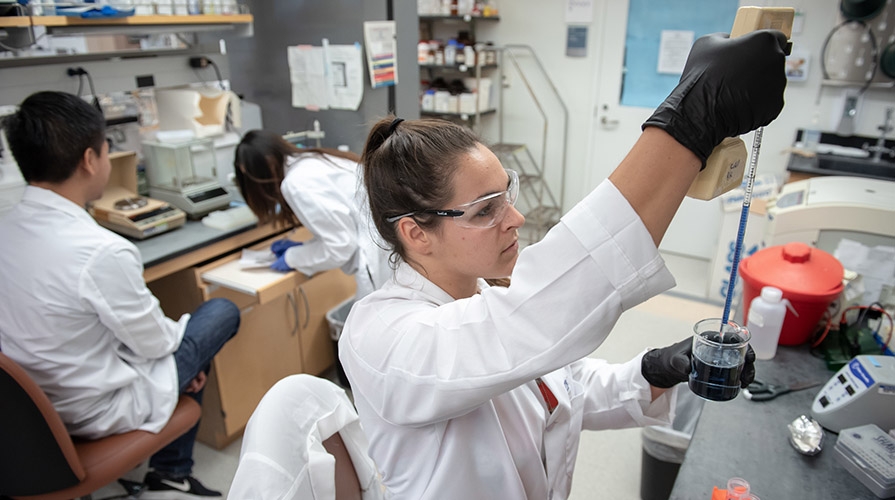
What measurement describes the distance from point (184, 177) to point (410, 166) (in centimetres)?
186

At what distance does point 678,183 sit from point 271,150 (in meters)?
1.86

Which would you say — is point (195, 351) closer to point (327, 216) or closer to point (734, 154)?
point (327, 216)

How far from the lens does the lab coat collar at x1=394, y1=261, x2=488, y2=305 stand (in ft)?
3.13

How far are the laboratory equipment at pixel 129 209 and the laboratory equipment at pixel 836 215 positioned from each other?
2317 mm

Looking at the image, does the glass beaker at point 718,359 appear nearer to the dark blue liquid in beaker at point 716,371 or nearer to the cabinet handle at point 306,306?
the dark blue liquid in beaker at point 716,371

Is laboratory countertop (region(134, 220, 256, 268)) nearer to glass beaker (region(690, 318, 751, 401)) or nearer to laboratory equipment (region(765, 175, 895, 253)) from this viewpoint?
glass beaker (region(690, 318, 751, 401))

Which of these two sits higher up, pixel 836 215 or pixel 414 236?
pixel 414 236

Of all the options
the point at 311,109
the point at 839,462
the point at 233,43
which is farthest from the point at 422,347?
the point at 233,43

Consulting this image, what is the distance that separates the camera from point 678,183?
1.94ft

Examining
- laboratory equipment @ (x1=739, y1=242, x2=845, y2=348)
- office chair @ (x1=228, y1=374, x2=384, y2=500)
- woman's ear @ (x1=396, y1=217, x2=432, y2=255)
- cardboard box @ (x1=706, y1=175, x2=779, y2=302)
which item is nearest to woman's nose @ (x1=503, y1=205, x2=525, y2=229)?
woman's ear @ (x1=396, y1=217, x2=432, y2=255)

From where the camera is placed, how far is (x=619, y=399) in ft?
3.83

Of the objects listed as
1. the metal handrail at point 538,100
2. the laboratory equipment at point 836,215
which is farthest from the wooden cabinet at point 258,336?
the metal handrail at point 538,100

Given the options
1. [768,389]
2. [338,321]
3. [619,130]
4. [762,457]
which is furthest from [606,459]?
[619,130]

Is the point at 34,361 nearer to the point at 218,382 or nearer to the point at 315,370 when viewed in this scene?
the point at 218,382
